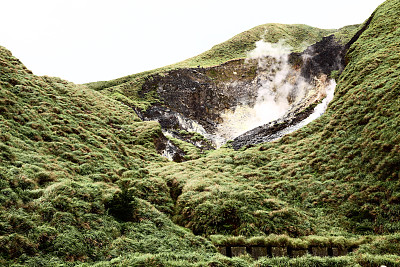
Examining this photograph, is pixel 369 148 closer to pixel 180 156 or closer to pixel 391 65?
pixel 391 65

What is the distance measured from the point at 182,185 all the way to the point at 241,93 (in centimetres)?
4895

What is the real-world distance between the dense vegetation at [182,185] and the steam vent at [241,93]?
53.6ft

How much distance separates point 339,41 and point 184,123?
46105 millimetres

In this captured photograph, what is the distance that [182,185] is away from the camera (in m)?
20.0

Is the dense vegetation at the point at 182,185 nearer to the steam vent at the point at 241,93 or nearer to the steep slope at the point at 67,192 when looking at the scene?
the steep slope at the point at 67,192

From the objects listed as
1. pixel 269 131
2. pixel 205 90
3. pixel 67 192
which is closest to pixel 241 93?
pixel 205 90

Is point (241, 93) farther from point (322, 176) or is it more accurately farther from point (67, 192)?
point (67, 192)

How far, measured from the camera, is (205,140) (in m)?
47.8

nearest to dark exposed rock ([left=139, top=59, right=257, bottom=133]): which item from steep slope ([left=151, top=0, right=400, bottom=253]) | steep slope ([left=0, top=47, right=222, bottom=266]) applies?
steep slope ([left=0, top=47, right=222, bottom=266])

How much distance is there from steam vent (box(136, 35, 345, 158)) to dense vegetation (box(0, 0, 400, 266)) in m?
16.3

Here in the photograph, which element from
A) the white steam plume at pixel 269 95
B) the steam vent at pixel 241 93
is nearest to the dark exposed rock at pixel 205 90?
the steam vent at pixel 241 93

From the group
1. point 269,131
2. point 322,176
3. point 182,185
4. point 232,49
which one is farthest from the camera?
point 232,49

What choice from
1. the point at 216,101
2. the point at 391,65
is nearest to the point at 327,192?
the point at 391,65

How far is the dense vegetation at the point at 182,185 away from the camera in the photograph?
9148mm
